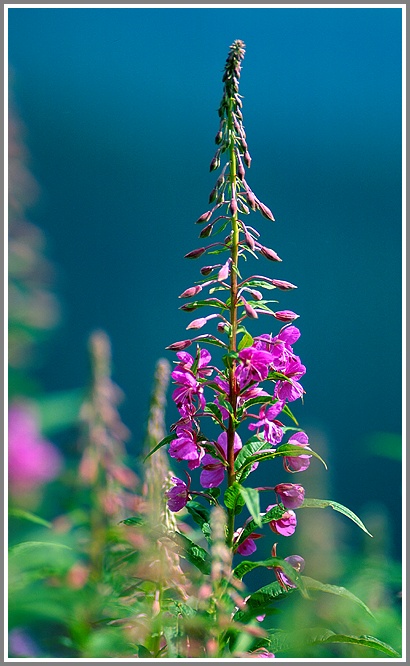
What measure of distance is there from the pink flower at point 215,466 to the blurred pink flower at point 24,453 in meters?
0.57

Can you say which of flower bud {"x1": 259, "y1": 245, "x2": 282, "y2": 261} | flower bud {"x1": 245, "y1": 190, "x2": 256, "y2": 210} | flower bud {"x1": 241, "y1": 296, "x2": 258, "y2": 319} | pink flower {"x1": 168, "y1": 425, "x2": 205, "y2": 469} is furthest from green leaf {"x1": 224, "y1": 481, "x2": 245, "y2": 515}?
flower bud {"x1": 245, "y1": 190, "x2": 256, "y2": 210}

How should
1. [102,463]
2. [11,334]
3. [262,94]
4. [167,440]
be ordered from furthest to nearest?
[262,94], [102,463], [167,440], [11,334]

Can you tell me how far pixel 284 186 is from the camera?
4957 mm

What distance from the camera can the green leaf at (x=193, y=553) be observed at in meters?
1.44

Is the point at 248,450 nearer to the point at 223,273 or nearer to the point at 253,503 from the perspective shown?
the point at 253,503

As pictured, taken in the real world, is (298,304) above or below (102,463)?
above

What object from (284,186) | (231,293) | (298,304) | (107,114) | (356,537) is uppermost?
(107,114)

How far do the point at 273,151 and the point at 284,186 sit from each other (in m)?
0.27

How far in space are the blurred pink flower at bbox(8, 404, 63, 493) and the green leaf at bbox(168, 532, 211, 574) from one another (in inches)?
22.7

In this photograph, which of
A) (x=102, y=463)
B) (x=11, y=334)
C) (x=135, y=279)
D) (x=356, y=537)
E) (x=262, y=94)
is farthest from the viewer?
(x=135, y=279)

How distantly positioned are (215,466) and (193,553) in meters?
0.18

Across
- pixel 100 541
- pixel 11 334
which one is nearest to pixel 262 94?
pixel 100 541

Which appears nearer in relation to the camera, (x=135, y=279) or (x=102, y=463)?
(x=102, y=463)

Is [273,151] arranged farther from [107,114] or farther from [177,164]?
[107,114]
